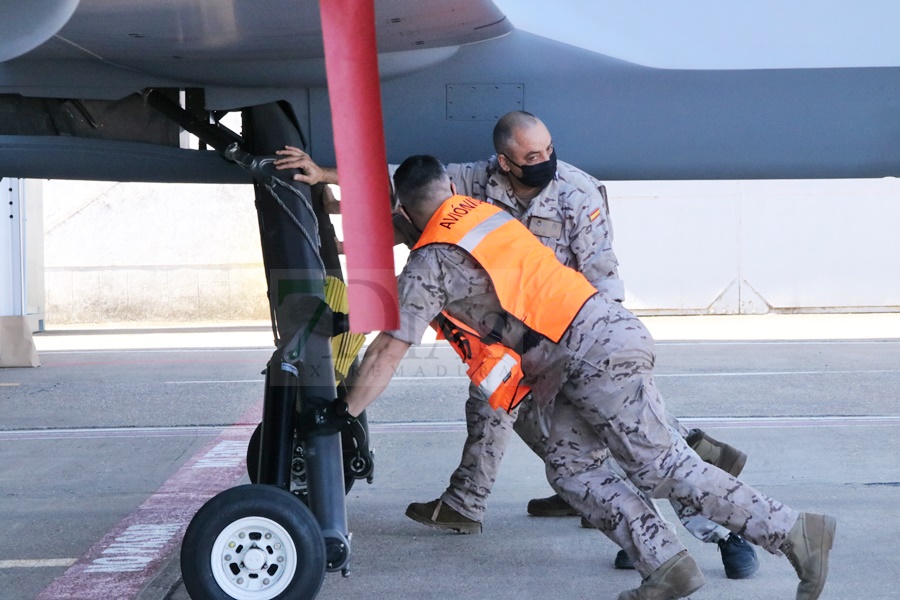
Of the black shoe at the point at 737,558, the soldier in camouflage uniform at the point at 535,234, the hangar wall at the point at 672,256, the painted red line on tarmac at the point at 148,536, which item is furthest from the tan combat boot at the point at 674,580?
the hangar wall at the point at 672,256

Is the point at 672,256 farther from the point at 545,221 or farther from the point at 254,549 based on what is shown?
the point at 254,549

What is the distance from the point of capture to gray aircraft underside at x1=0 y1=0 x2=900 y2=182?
11.1 feet

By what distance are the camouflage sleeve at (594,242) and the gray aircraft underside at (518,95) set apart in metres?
0.16

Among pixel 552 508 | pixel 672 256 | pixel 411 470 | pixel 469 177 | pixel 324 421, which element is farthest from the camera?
pixel 672 256

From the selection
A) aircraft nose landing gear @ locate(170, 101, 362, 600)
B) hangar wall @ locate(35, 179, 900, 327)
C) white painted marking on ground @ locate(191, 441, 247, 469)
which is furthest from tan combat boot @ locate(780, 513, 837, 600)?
hangar wall @ locate(35, 179, 900, 327)

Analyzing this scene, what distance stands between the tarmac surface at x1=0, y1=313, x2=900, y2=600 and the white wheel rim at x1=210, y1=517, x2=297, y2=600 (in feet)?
1.35

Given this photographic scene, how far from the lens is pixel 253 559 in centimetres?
308

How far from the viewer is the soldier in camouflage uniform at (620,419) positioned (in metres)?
3.00

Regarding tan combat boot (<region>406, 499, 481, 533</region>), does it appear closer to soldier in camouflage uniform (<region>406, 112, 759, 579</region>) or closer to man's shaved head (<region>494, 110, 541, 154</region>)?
soldier in camouflage uniform (<region>406, 112, 759, 579</region>)

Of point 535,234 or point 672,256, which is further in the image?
point 672,256

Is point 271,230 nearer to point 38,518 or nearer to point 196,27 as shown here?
point 196,27

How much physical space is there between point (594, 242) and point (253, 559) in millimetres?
1669

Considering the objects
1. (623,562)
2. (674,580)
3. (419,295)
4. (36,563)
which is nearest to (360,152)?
(419,295)

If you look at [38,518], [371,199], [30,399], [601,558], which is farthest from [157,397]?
[371,199]
